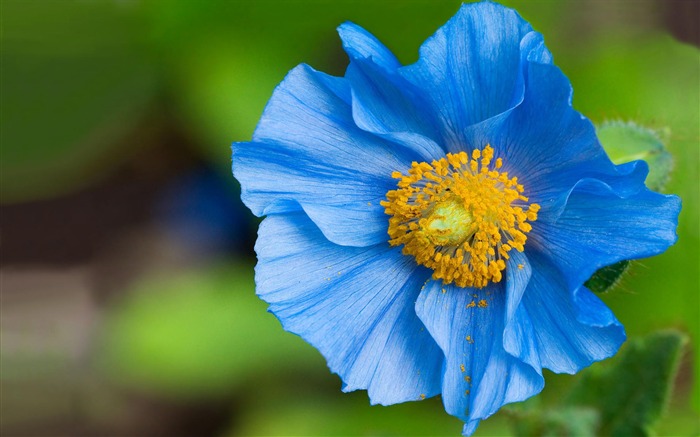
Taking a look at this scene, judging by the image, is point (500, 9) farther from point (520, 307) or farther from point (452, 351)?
point (452, 351)

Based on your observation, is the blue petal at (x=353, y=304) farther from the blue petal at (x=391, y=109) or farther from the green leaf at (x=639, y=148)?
the green leaf at (x=639, y=148)

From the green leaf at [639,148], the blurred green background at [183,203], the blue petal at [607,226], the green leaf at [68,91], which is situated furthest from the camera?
the green leaf at [68,91]

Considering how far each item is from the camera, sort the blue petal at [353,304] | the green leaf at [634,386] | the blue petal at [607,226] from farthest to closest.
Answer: the green leaf at [634,386] < the blue petal at [353,304] < the blue petal at [607,226]

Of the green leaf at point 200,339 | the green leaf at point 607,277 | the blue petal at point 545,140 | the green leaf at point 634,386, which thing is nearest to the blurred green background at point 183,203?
the green leaf at point 200,339

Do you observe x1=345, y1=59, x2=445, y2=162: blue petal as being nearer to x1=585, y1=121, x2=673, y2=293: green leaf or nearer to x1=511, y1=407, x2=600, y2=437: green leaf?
x1=585, y1=121, x2=673, y2=293: green leaf

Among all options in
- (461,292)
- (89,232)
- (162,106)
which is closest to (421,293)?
(461,292)

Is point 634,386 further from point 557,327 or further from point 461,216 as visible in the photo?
point 461,216

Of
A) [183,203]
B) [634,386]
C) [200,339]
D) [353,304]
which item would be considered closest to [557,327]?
[353,304]
